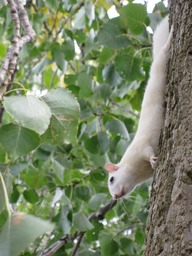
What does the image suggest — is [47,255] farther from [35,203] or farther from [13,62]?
[13,62]

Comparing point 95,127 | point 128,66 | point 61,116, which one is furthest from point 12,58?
point 95,127

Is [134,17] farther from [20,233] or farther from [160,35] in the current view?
[20,233]

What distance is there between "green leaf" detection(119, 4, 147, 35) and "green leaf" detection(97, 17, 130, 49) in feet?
0.21

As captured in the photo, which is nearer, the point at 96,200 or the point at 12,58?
the point at 12,58

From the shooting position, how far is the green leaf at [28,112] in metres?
1.22

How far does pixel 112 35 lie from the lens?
87.7 inches

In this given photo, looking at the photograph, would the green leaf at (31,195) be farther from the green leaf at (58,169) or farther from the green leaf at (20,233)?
the green leaf at (20,233)

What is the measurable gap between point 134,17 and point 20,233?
1.40m

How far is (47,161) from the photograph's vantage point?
2740mm

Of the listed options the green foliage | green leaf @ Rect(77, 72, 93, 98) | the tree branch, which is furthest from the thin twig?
the tree branch

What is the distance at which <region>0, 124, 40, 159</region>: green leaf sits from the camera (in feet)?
4.68

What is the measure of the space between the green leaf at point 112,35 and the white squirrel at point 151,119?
17 centimetres

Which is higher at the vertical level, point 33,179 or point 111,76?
point 111,76

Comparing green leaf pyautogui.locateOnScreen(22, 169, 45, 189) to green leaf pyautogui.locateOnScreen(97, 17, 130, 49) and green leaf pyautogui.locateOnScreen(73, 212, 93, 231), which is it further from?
green leaf pyautogui.locateOnScreen(97, 17, 130, 49)
